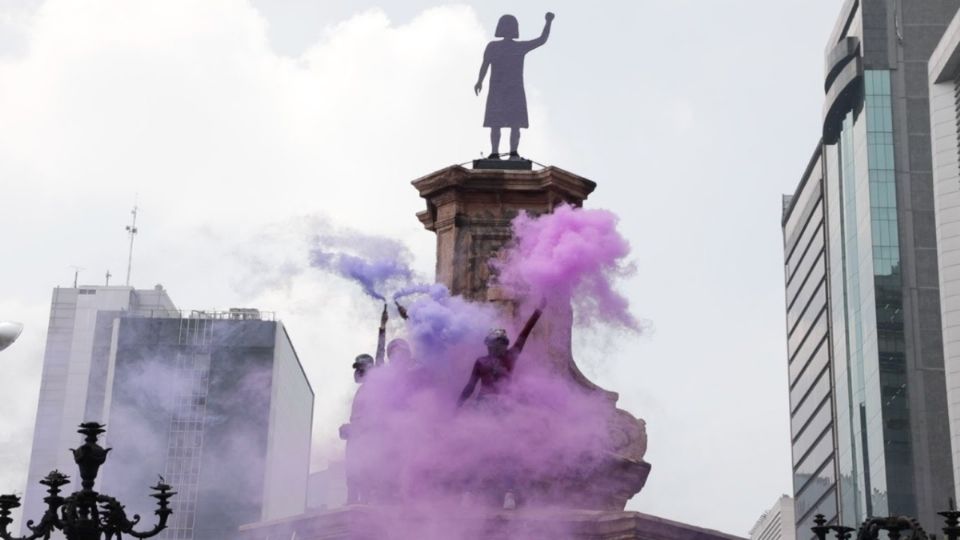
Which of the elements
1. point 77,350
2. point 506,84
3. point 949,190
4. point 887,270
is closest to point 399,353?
point 506,84

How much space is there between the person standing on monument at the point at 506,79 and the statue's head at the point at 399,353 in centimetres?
486

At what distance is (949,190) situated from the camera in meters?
77.9

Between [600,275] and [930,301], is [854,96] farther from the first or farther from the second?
[600,275]

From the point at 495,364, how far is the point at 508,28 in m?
7.59

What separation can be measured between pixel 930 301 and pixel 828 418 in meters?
15.6

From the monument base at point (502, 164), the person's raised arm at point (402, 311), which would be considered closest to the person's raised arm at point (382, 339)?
the person's raised arm at point (402, 311)

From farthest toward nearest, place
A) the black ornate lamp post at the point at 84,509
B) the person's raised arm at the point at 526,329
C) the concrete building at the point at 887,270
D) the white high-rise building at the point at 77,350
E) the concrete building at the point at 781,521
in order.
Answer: the concrete building at the point at 781,521, the white high-rise building at the point at 77,350, the concrete building at the point at 887,270, the person's raised arm at the point at 526,329, the black ornate lamp post at the point at 84,509

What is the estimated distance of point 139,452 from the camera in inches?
3831

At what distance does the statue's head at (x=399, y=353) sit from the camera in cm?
2345

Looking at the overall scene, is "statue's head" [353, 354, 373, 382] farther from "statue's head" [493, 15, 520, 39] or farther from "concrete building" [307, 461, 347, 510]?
"statue's head" [493, 15, 520, 39]

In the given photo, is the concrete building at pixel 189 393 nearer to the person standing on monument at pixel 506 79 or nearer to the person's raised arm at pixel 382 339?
the person standing on monument at pixel 506 79

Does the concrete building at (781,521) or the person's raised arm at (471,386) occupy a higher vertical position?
the concrete building at (781,521)

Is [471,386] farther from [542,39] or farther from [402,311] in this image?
[542,39]

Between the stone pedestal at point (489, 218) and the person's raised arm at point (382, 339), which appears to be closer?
the person's raised arm at point (382, 339)
